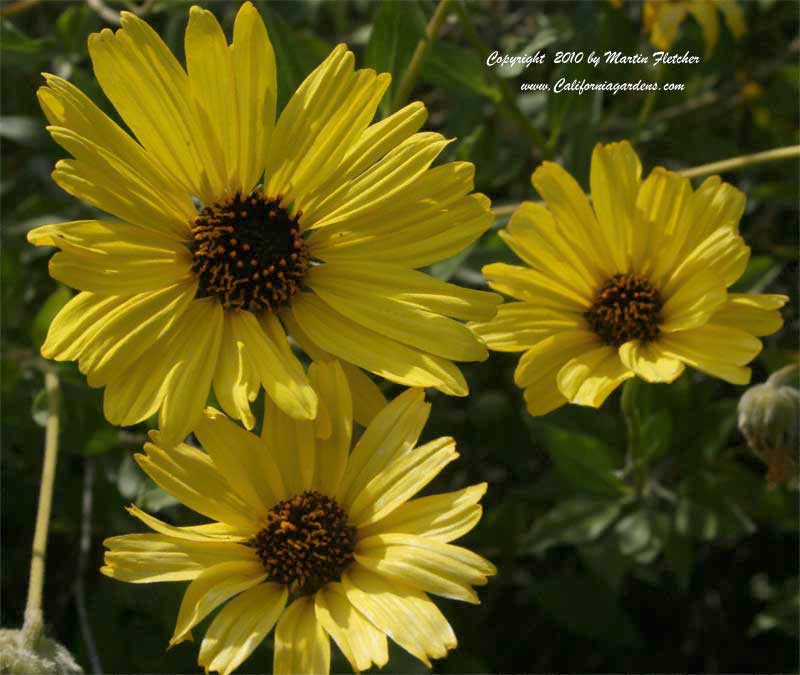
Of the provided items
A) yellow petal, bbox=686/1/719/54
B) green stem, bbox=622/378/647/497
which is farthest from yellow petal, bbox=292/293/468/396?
yellow petal, bbox=686/1/719/54

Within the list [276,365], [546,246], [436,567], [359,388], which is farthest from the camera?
[546,246]

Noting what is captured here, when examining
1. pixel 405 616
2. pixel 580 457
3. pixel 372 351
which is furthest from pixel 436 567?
pixel 580 457

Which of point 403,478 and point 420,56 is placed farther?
point 420,56

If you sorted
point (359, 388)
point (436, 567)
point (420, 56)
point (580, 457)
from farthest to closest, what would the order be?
point (580, 457), point (420, 56), point (359, 388), point (436, 567)

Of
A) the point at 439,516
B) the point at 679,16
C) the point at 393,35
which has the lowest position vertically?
the point at 439,516

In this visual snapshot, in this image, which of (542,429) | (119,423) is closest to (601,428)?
(542,429)

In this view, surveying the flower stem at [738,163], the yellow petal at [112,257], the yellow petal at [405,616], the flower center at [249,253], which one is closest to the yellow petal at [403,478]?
the yellow petal at [405,616]

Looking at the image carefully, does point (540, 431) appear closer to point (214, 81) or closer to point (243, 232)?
point (243, 232)

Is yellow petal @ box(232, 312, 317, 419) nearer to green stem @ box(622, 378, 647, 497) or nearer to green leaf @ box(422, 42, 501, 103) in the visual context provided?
green stem @ box(622, 378, 647, 497)
